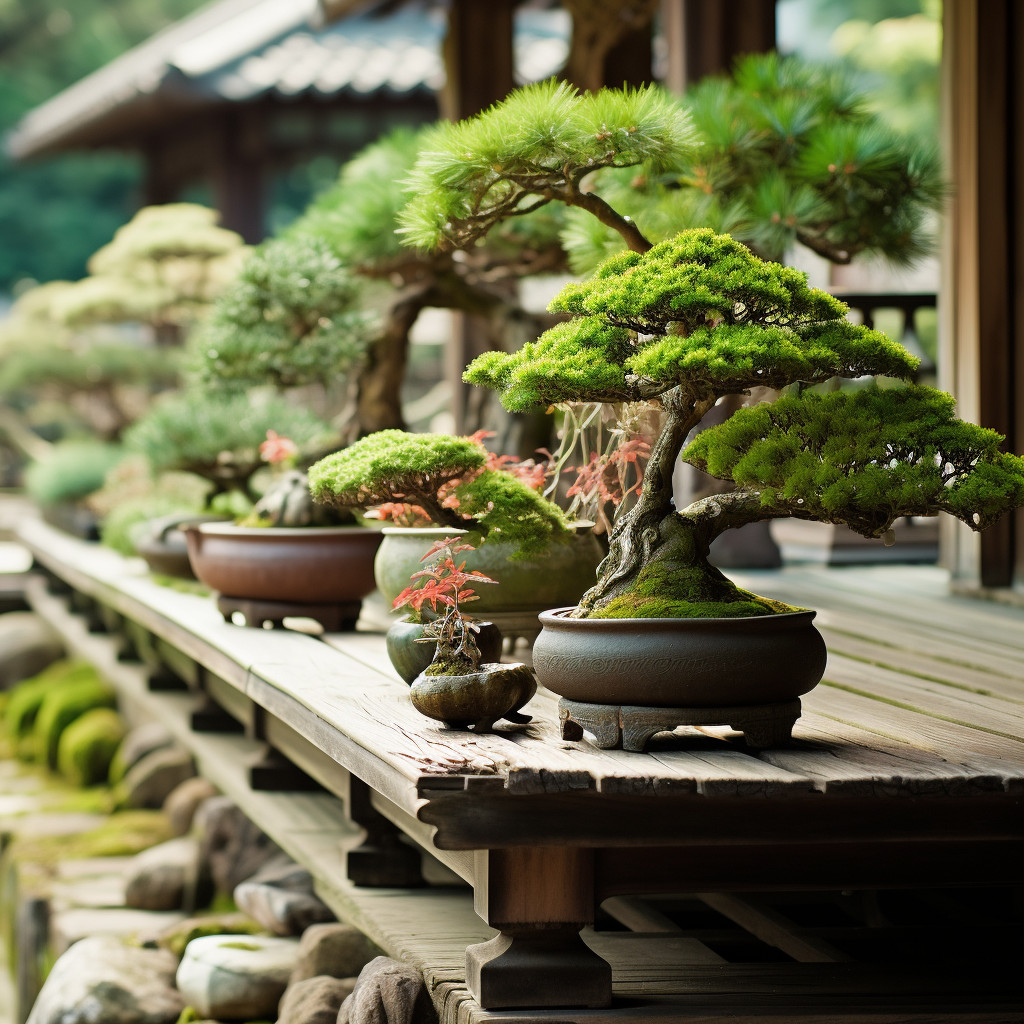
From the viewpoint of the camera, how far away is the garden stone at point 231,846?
4062mm

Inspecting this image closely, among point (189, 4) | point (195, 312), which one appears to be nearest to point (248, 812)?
point (195, 312)

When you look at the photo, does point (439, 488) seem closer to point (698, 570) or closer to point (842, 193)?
point (698, 570)

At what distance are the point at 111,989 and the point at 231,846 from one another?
2.82ft

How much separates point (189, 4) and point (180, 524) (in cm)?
1661

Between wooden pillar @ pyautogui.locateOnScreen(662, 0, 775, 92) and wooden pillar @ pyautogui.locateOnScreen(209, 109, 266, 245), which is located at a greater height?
wooden pillar @ pyautogui.locateOnScreen(209, 109, 266, 245)

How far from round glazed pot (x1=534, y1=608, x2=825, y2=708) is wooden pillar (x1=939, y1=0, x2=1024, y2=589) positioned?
2.68m

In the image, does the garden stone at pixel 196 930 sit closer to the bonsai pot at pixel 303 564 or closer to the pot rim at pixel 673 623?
the bonsai pot at pixel 303 564

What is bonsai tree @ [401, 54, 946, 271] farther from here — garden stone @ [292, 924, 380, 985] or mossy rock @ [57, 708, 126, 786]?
mossy rock @ [57, 708, 126, 786]

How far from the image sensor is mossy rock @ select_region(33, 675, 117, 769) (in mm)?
6812

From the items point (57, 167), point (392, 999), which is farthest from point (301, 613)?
point (57, 167)

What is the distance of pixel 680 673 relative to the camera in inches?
80.1

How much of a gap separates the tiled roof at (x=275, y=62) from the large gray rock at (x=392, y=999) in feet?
22.3

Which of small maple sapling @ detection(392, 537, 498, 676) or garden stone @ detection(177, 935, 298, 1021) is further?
garden stone @ detection(177, 935, 298, 1021)

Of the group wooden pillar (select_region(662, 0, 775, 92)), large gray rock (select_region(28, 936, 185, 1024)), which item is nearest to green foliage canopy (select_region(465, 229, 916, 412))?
large gray rock (select_region(28, 936, 185, 1024))
